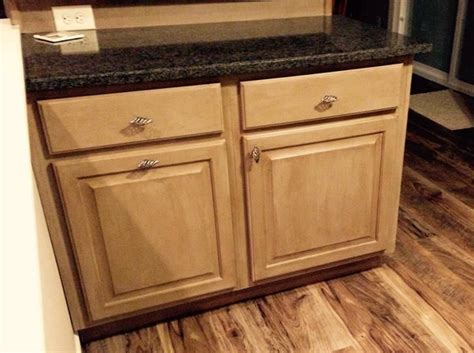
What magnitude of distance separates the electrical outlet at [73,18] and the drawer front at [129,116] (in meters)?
0.60

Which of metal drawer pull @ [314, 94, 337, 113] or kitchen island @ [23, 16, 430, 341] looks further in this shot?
metal drawer pull @ [314, 94, 337, 113]

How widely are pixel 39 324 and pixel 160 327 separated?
1270 millimetres

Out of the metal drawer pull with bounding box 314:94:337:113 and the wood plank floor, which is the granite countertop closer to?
the metal drawer pull with bounding box 314:94:337:113

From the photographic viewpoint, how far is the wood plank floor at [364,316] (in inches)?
59.8

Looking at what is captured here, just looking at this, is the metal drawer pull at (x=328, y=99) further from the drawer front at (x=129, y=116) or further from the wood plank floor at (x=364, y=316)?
the wood plank floor at (x=364, y=316)

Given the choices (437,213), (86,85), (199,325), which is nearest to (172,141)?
(86,85)

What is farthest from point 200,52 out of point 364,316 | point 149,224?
point 364,316

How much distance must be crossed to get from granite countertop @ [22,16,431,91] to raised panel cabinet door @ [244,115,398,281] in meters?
0.21

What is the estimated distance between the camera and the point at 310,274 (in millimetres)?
1772

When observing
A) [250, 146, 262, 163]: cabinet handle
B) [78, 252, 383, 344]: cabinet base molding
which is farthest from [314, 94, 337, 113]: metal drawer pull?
[78, 252, 383, 344]: cabinet base molding

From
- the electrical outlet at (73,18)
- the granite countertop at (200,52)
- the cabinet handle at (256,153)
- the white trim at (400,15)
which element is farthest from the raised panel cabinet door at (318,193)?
the white trim at (400,15)

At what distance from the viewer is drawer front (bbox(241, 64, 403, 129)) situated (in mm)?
1354

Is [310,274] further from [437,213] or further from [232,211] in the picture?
[437,213]

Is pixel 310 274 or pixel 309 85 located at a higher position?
pixel 309 85
